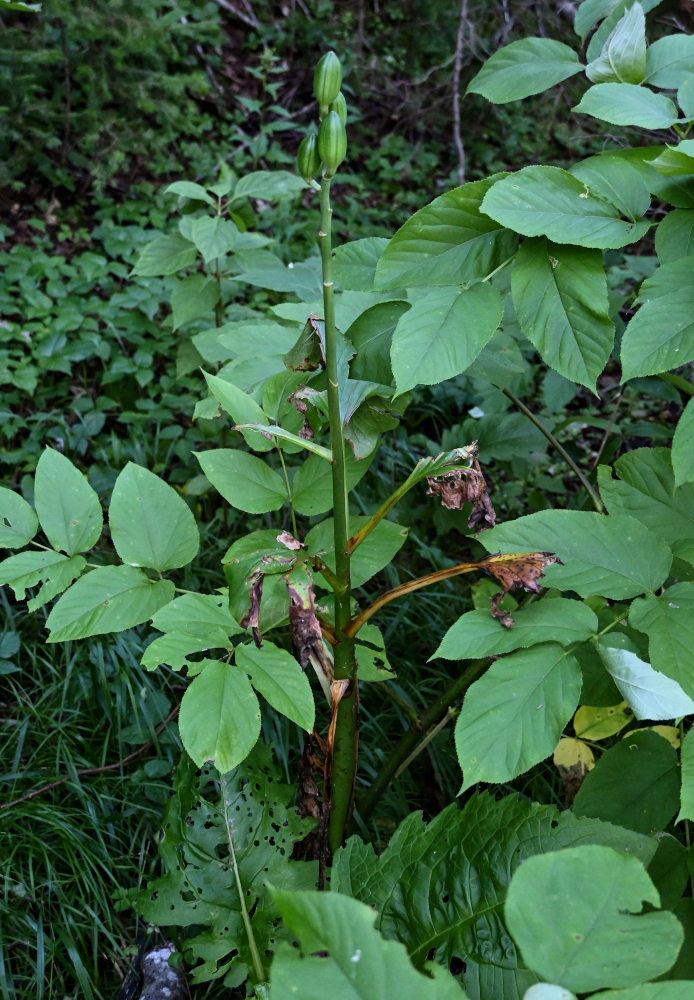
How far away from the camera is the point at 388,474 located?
3125 millimetres

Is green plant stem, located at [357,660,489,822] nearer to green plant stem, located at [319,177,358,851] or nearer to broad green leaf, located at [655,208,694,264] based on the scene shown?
green plant stem, located at [319,177,358,851]

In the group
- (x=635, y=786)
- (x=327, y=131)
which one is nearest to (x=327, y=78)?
(x=327, y=131)

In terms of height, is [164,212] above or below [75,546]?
above

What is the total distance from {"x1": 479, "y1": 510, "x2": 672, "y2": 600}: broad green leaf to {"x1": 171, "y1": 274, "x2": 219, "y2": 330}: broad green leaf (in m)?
1.68

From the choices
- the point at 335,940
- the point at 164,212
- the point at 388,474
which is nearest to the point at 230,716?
the point at 335,940

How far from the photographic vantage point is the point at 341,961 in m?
0.69

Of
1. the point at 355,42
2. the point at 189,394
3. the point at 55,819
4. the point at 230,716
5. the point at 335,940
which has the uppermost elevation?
the point at 355,42

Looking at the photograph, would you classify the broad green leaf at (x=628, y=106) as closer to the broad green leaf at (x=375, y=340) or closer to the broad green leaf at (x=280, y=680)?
the broad green leaf at (x=375, y=340)

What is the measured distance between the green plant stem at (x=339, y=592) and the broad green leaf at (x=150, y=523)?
0.37 metres

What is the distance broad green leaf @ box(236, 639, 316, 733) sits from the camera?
123 cm

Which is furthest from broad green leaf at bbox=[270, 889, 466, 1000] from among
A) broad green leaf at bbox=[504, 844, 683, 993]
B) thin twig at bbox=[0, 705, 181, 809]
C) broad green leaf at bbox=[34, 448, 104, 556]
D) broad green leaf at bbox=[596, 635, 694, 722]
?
thin twig at bbox=[0, 705, 181, 809]

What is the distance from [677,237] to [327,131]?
58 cm

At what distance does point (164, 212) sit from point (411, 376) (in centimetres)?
372

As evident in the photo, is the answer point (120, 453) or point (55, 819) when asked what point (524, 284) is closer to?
point (55, 819)
